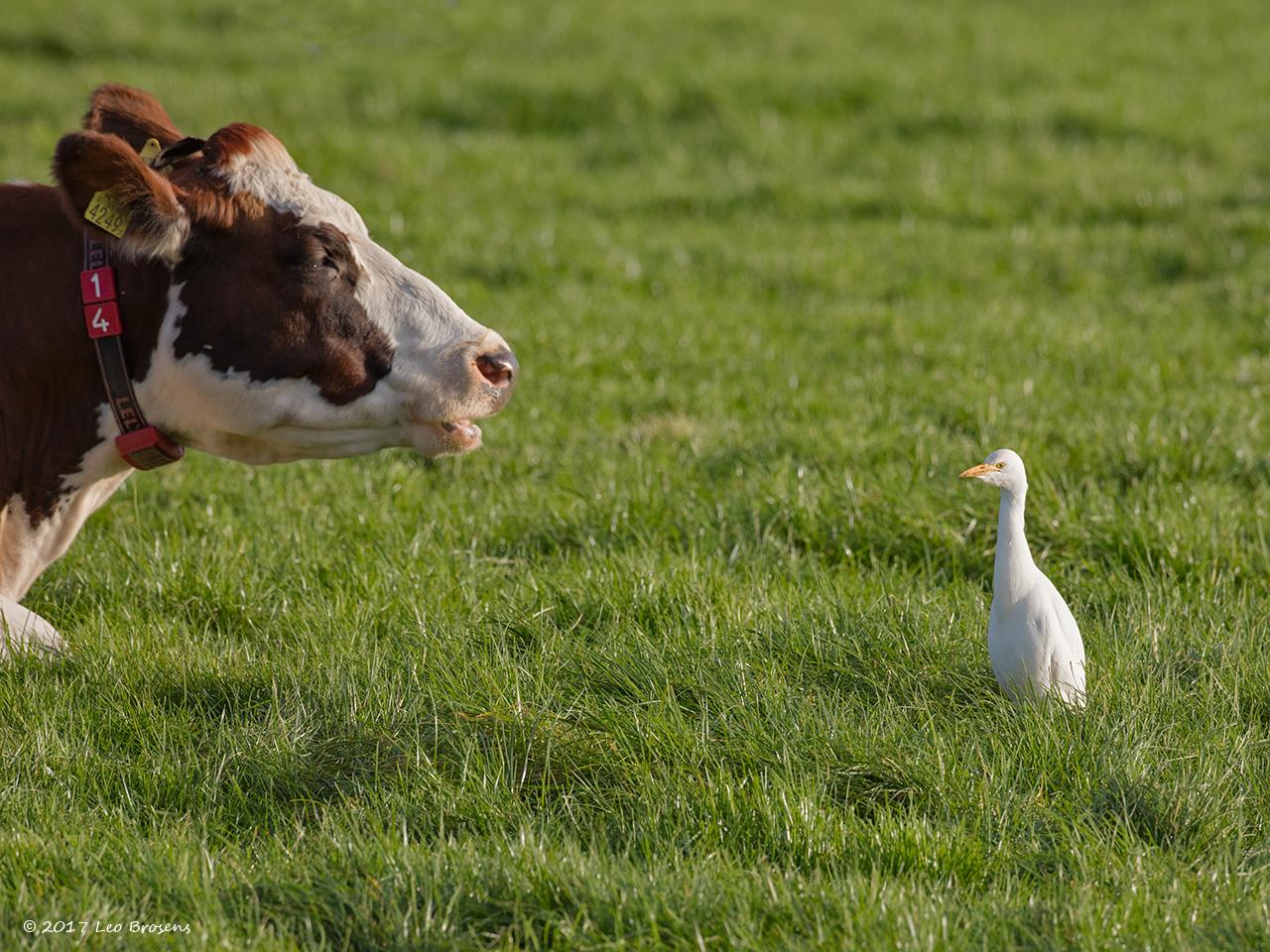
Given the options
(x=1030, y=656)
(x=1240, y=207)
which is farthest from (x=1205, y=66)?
(x=1030, y=656)

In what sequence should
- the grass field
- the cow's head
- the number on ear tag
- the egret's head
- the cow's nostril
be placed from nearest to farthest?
1. the grass field
2. the egret's head
3. the cow's head
4. the cow's nostril
5. the number on ear tag

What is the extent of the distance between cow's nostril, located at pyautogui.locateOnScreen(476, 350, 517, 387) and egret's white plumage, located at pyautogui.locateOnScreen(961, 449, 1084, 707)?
134cm

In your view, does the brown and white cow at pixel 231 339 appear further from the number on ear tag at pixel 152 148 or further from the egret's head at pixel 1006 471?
the egret's head at pixel 1006 471

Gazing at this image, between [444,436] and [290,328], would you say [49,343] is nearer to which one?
[290,328]

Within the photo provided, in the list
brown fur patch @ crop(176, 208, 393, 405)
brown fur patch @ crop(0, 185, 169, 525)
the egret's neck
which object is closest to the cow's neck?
brown fur patch @ crop(0, 185, 169, 525)

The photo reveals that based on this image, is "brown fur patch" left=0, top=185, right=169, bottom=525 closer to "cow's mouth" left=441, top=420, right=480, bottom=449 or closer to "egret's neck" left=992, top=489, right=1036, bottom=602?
"cow's mouth" left=441, top=420, right=480, bottom=449

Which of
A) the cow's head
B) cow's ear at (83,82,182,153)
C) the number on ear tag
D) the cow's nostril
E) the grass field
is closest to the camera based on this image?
the grass field

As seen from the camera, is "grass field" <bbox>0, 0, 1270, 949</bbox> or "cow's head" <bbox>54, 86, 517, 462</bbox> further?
"cow's head" <bbox>54, 86, 517, 462</bbox>

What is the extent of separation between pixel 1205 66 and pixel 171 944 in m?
14.7

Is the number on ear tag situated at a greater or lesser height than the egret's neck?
greater

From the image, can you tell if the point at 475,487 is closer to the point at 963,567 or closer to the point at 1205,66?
the point at 963,567

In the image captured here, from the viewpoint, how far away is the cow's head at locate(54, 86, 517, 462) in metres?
4.22

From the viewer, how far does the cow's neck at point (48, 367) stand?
14.1ft

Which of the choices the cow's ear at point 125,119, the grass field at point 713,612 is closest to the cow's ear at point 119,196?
the cow's ear at point 125,119
